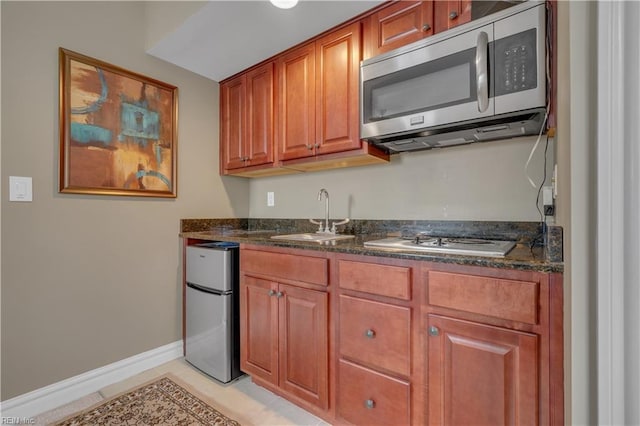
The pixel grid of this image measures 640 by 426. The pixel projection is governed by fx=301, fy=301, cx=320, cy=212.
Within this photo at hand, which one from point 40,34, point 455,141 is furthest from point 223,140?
point 455,141

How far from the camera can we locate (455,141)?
1647 mm

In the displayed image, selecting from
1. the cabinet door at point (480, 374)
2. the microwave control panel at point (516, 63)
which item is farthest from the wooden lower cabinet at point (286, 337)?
the microwave control panel at point (516, 63)

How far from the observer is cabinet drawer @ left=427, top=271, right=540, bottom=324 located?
96cm

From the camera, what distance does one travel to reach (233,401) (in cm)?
172

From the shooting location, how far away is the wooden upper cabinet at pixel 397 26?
5.00ft

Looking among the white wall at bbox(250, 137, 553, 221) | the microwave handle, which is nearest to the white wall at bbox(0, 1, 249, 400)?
the white wall at bbox(250, 137, 553, 221)

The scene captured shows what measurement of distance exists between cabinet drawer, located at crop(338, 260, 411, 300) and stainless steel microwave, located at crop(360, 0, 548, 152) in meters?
0.70

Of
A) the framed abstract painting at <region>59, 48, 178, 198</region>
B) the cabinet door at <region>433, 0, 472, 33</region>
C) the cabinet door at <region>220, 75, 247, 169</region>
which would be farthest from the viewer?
the cabinet door at <region>220, 75, 247, 169</region>

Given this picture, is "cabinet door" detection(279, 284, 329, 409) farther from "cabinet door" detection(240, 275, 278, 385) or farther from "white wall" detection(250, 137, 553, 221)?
"white wall" detection(250, 137, 553, 221)

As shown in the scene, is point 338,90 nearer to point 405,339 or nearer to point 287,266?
point 287,266

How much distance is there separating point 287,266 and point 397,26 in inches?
55.6

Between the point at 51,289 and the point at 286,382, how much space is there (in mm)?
1424

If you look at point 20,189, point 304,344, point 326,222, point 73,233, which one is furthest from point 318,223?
point 20,189

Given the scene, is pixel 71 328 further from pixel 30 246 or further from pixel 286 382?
pixel 286 382
